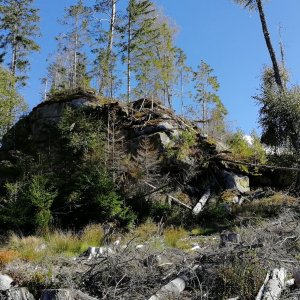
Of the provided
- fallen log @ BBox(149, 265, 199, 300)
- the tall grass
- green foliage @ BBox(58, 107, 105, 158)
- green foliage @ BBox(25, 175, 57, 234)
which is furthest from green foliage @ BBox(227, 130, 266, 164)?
fallen log @ BBox(149, 265, 199, 300)

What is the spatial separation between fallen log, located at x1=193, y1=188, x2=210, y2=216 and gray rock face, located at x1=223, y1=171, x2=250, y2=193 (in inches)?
36.3

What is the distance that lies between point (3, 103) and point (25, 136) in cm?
335

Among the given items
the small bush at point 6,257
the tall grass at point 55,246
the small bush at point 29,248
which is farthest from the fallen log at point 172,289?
the tall grass at point 55,246

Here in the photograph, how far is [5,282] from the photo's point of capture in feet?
23.6

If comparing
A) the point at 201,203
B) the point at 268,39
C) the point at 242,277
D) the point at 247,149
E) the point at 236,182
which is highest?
the point at 268,39

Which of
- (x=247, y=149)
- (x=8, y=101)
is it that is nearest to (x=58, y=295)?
(x=247, y=149)

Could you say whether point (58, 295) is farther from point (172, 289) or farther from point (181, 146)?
point (181, 146)

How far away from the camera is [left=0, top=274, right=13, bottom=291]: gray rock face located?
7.06m

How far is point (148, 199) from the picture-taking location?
17438 mm

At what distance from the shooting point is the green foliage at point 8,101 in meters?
25.3

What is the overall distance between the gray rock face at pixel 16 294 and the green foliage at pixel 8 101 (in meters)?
20.4

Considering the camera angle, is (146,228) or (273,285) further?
(146,228)

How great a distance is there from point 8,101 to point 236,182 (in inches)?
566

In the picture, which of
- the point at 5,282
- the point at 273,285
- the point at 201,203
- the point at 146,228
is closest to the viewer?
the point at 273,285
